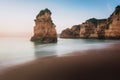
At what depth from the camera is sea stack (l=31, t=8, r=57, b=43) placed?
55.8m

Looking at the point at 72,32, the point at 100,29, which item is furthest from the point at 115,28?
the point at 72,32

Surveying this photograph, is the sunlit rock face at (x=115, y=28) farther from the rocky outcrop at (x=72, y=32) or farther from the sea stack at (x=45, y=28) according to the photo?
the rocky outcrop at (x=72, y=32)

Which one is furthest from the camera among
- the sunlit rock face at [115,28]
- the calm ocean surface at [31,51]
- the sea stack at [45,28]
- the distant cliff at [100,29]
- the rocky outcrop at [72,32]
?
the rocky outcrop at [72,32]

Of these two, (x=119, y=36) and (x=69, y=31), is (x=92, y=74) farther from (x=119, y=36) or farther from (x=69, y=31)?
(x=69, y=31)

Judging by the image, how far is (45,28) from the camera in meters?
56.5

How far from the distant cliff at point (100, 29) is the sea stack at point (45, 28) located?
95.3ft

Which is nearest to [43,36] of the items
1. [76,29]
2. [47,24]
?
[47,24]

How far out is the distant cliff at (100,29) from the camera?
69.1 metres

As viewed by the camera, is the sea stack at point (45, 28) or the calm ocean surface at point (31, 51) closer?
the calm ocean surface at point (31, 51)

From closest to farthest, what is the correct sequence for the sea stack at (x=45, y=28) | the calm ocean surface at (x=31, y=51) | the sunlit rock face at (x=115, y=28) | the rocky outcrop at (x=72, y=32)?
the calm ocean surface at (x=31, y=51) → the sea stack at (x=45, y=28) → the sunlit rock face at (x=115, y=28) → the rocky outcrop at (x=72, y=32)

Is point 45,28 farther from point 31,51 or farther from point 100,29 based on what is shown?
point 100,29

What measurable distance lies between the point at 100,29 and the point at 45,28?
4287 cm

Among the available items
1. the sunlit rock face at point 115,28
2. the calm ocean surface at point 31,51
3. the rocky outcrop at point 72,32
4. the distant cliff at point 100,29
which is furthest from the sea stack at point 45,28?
the rocky outcrop at point 72,32

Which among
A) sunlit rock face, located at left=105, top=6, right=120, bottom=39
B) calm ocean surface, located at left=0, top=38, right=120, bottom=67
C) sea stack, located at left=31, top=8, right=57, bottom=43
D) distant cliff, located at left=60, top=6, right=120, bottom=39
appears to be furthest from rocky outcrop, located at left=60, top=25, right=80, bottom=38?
calm ocean surface, located at left=0, top=38, right=120, bottom=67
